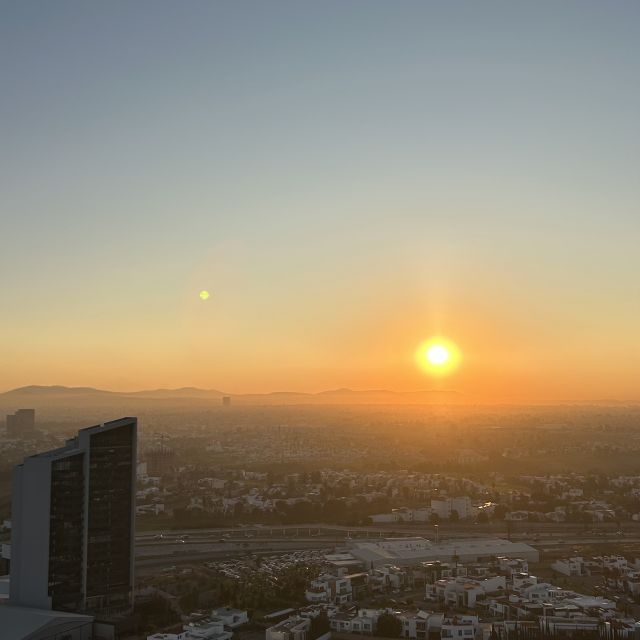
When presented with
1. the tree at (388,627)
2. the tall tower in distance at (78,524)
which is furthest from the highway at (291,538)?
the tree at (388,627)

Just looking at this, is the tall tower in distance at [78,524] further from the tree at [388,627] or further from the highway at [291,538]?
the highway at [291,538]

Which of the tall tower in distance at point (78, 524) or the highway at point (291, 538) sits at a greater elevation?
the tall tower in distance at point (78, 524)

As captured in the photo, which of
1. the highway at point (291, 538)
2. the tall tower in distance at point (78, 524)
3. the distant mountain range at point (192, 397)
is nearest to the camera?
the tall tower in distance at point (78, 524)

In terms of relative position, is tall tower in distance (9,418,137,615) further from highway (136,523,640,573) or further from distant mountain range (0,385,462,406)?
distant mountain range (0,385,462,406)

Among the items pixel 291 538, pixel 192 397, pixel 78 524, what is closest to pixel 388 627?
pixel 78 524

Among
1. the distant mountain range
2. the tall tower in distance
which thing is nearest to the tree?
the tall tower in distance

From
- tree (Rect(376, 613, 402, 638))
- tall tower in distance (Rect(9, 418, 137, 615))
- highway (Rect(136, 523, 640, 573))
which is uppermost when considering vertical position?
tall tower in distance (Rect(9, 418, 137, 615))
